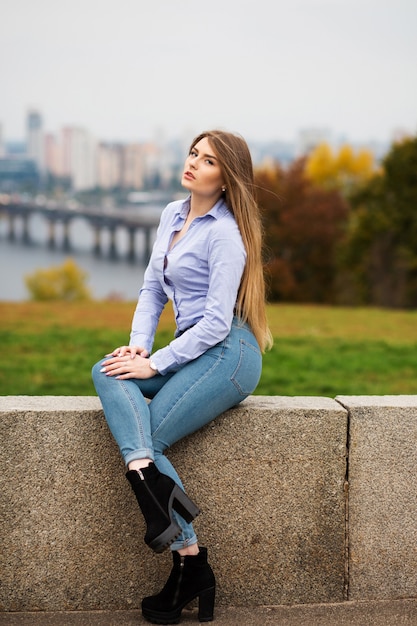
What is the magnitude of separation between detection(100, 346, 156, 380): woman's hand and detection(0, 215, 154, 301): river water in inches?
2768

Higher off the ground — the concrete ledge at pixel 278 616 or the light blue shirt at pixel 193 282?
the light blue shirt at pixel 193 282

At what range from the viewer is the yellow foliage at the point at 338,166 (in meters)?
64.2

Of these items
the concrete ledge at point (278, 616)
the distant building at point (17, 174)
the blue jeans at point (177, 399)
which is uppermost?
the blue jeans at point (177, 399)

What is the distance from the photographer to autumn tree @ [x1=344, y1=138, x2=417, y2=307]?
3306 centimetres

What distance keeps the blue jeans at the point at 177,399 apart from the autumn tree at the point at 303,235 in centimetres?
3914

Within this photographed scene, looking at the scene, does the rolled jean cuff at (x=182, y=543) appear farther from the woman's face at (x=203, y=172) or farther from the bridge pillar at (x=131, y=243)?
the bridge pillar at (x=131, y=243)

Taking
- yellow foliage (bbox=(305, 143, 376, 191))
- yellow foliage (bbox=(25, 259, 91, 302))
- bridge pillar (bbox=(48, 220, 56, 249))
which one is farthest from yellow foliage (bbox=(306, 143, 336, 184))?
bridge pillar (bbox=(48, 220, 56, 249))

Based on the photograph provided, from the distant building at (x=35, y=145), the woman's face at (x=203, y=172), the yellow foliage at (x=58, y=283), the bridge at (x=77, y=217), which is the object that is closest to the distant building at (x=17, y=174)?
the distant building at (x=35, y=145)

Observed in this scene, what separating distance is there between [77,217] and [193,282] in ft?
299

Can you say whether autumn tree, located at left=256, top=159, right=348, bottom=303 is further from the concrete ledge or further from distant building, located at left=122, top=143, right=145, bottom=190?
distant building, located at left=122, top=143, right=145, bottom=190

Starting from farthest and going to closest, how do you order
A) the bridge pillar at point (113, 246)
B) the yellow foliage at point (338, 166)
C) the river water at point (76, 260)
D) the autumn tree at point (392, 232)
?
1. the bridge pillar at point (113, 246)
2. the river water at point (76, 260)
3. the yellow foliage at point (338, 166)
4. the autumn tree at point (392, 232)

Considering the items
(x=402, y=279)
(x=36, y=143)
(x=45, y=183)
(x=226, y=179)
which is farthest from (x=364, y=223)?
(x=36, y=143)

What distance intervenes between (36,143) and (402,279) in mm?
86520

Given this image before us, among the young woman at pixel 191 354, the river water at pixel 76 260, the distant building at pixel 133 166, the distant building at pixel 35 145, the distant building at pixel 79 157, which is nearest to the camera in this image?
the young woman at pixel 191 354
